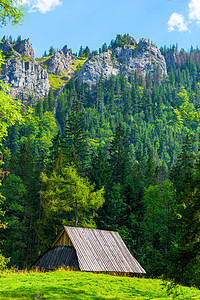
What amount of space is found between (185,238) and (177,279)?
1.55 meters

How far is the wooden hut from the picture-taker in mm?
26109

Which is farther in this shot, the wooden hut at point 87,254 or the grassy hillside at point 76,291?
the wooden hut at point 87,254

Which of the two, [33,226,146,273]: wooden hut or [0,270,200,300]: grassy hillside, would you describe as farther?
[33,226,146,273]: wooden hut

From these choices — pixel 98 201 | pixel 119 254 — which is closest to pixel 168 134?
pixel 98 201

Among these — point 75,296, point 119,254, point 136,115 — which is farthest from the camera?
point 136,115

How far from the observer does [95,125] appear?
17550cm

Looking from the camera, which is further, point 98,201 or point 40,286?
point 98,201

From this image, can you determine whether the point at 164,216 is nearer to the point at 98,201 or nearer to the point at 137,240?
the point at 137,240

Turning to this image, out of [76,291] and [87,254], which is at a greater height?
[76,291]

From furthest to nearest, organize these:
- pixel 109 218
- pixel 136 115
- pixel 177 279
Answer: pixel 136 115 → pixel 109 218 → pixel 177 279

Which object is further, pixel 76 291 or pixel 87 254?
pixel 87 254

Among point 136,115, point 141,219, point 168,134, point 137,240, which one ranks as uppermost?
point 136,115

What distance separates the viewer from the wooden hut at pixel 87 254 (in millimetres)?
26109

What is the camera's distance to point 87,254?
87.5 ft
